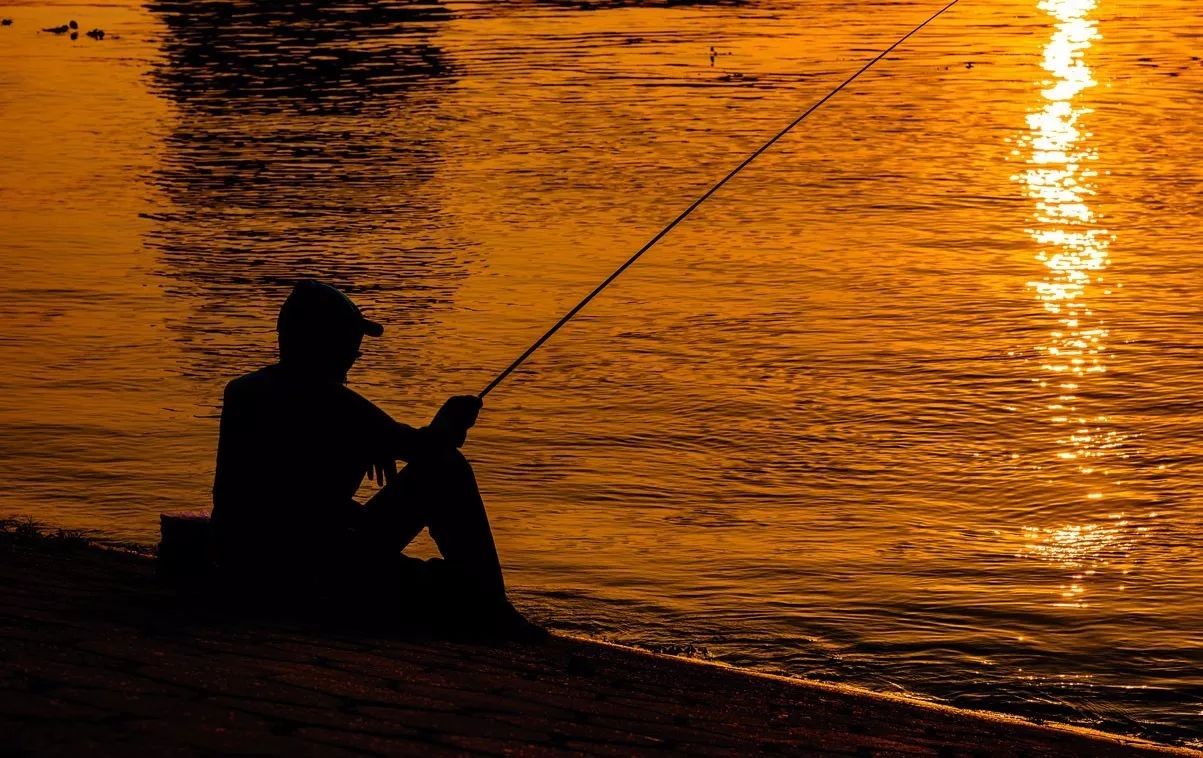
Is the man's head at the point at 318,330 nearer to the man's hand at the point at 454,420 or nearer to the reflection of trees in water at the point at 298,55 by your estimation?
the man's hand at the point at 454,420

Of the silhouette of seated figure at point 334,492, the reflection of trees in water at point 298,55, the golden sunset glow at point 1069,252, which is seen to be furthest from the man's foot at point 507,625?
the reflection of trees in water at point 298,55

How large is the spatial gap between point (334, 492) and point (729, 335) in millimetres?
6159

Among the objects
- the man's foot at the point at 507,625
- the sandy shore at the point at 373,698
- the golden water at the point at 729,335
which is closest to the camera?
the sandy shore at the point at 373,698

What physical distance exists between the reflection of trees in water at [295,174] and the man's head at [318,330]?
224 inches

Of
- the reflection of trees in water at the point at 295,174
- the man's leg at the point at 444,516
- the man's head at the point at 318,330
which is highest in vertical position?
the man's head at the point at 318,330

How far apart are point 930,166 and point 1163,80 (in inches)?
319

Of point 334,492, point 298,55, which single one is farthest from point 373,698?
point 298,55

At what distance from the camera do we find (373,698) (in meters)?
4.49

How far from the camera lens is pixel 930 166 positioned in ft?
57.8

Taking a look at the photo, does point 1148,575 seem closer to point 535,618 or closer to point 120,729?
point 535,618

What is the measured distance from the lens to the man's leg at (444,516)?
5.30 metres

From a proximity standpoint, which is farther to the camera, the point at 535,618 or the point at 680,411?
the point at 680,411

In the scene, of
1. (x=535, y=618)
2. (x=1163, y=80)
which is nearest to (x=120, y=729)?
(x=535, y=618)

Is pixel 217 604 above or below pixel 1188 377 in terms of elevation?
above
